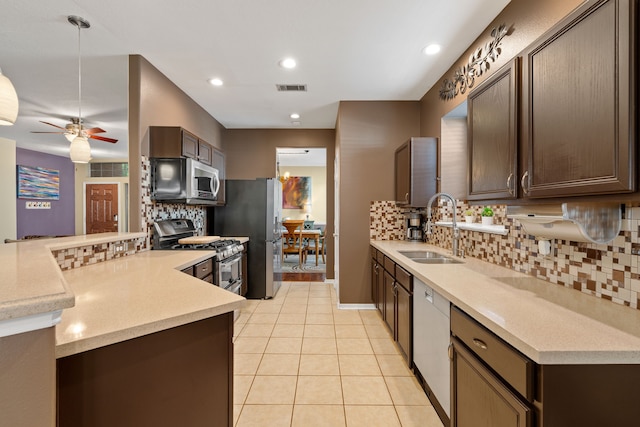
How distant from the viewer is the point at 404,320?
231 centimetres

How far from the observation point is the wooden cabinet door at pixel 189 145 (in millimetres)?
2873

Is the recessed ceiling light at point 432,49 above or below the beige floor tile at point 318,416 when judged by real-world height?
above

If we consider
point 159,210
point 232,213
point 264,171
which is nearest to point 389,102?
point 264,171

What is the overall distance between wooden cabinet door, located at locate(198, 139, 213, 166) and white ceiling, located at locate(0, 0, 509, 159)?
64 cm

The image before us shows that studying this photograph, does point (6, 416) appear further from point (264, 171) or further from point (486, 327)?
point (264, 171)

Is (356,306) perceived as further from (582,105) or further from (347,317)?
(582,105)

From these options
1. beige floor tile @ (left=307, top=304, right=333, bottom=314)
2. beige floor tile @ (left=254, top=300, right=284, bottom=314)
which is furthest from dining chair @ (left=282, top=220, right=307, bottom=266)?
beige floor tile @ (left=307, top=304, right=333, bottom=314)

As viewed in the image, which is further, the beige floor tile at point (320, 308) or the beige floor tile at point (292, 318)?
the beige floor tile at point (320, 308)

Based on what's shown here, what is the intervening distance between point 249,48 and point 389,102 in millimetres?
1923

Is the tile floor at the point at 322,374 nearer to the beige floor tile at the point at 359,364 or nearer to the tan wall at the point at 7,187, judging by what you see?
the beige floor tile at the point at 359,364

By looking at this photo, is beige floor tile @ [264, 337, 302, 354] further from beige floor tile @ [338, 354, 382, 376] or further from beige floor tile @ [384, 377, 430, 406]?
beige floor tile @ [384, 377, 430, 406]

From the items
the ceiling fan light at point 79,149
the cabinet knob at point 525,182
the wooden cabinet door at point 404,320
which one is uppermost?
the ceiling fan light at point 79,149

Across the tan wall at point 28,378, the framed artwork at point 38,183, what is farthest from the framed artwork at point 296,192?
the tan wall at point 28,378

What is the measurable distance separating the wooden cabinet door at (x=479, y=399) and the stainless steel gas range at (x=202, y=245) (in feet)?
7.33
